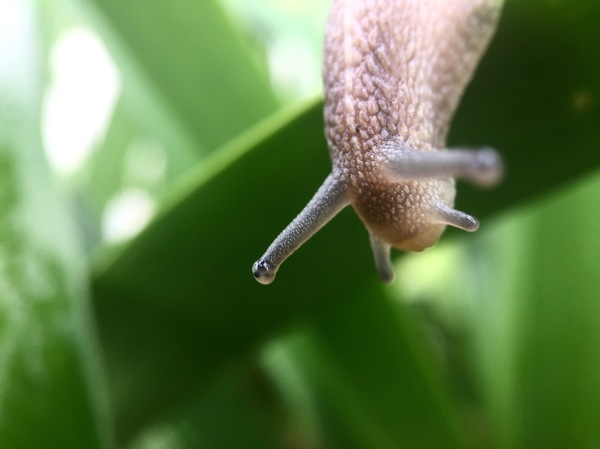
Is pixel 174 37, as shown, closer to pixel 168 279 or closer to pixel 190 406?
pixel 168 279

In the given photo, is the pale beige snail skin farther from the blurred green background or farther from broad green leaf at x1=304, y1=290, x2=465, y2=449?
broad green leaf at x1=304, y1=290, x2=465, y2=449

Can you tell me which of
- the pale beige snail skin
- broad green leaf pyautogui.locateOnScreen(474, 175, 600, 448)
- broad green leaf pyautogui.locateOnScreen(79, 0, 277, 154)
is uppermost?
broad green leaf pyautogui.locateOnScreen(79, 0, 277, 154)

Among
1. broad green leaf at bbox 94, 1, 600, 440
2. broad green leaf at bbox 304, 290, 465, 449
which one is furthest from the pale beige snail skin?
broad green leaf at bbox 304, 290, 465, 449

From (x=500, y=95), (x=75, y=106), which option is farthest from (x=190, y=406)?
(x=75, y=106)

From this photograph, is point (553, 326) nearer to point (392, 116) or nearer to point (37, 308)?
point (392, 116)

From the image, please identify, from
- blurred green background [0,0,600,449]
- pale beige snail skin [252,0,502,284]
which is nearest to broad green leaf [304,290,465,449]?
blurred green background [0,0,600,449]

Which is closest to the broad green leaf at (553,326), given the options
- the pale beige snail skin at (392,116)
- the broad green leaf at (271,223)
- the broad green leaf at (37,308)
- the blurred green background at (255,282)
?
the blurred green background at (255,282)

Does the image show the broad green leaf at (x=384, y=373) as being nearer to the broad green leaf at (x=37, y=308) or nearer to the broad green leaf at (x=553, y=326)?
the broad green leaf at (x=553, y=326)

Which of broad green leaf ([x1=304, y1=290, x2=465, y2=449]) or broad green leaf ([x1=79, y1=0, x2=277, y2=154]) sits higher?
broad green leaf ([x1=79, y1=0, x2=277, y2=154])

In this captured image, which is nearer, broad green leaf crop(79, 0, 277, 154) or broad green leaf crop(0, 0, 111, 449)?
broad green leaf crop(0, 0, 111, 449)
